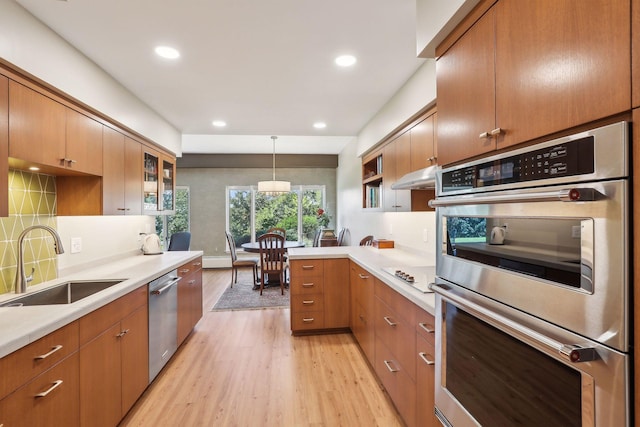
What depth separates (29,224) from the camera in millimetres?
2074

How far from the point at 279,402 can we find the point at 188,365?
102 centimetres

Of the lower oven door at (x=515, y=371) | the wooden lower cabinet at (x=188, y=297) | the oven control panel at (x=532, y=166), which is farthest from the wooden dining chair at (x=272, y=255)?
the oven control panel at (x=532, y=166)

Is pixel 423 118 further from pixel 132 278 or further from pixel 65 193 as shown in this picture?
pixel 65 193

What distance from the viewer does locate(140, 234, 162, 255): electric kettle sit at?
11.2 feet

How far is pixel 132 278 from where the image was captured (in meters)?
2.17

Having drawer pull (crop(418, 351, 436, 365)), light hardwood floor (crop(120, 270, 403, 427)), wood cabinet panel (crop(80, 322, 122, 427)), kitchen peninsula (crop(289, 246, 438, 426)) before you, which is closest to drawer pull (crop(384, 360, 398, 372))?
kitchen peninsula (crop(289, 246, 438, 426))

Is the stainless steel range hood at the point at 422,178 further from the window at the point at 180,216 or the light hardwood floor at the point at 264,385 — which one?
the window at the point at 180,216

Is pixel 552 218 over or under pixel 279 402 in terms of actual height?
over

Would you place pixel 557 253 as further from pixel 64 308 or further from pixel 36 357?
pixel 64 308

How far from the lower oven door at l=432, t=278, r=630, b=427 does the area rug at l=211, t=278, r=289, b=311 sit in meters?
3.39

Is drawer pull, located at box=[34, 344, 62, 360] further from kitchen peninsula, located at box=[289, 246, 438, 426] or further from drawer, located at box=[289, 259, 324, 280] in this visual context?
drawer, located at box=[289, 259, 324, 280]

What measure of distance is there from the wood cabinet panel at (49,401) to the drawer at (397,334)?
1694 millimetres

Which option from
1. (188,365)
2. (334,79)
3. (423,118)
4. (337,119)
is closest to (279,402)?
(188,365)

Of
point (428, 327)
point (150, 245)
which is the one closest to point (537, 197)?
point (428, 327)
